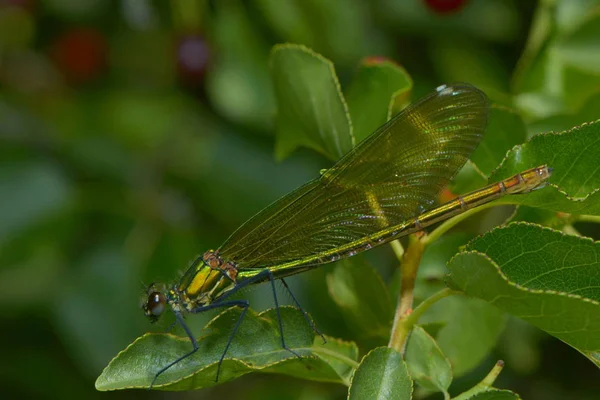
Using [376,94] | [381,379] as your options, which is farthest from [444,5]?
[381,379]

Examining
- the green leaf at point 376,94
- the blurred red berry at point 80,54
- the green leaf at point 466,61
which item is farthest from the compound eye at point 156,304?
the blurred red berry at point 80,54

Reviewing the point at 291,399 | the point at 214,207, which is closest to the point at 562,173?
the point at 291,399

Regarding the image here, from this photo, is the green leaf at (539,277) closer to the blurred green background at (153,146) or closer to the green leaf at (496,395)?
the green leaf at (496,395)

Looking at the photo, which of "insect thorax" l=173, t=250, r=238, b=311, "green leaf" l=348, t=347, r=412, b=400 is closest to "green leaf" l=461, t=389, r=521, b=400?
"green leaf" l=348, t=347, r=412, b=400

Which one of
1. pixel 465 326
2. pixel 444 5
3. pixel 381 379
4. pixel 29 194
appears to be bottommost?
pixel 465 326

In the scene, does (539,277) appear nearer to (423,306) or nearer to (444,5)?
(423,306)

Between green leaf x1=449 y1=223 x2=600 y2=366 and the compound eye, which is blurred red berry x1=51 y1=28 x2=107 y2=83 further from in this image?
green leaf x1=449 y1=223 x2=600 y2=366

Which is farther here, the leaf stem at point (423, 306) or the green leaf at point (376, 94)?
the green leaf at point (376, 94)
